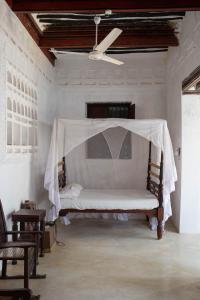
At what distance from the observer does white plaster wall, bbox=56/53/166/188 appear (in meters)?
7.09

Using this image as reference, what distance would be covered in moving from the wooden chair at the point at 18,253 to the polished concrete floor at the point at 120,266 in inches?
6.3

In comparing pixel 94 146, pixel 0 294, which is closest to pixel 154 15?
pixel 94 146

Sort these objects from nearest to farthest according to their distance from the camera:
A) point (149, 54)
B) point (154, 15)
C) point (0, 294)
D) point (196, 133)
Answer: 1. point (0, 294)
2. point (154, 15)
3. point (196, 133)
4. point (149, 54)

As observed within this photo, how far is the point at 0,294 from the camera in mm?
2082

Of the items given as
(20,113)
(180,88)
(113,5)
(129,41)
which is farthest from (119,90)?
(113,5)

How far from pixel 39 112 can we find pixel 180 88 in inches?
94.5

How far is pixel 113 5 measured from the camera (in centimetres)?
406

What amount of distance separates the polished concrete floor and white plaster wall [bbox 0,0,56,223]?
2.92 feet

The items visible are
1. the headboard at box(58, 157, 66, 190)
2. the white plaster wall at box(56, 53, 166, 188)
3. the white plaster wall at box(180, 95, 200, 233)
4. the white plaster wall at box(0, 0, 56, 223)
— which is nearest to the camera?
the white plaster wall at box(0, 0, 56, 223)

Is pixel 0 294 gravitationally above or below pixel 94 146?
below

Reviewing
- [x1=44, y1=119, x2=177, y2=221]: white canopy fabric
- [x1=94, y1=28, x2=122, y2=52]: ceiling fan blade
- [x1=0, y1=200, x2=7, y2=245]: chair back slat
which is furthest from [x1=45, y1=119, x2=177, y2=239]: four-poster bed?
[x1=0, y1=200, x2=7, y2=245]: chair back slat

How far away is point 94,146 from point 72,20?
103 inches

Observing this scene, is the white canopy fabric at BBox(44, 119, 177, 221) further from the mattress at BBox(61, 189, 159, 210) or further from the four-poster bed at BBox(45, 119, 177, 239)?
the mattress at BBox(61, 189, 159, 210)

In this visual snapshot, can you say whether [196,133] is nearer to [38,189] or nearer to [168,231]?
[168,231]
